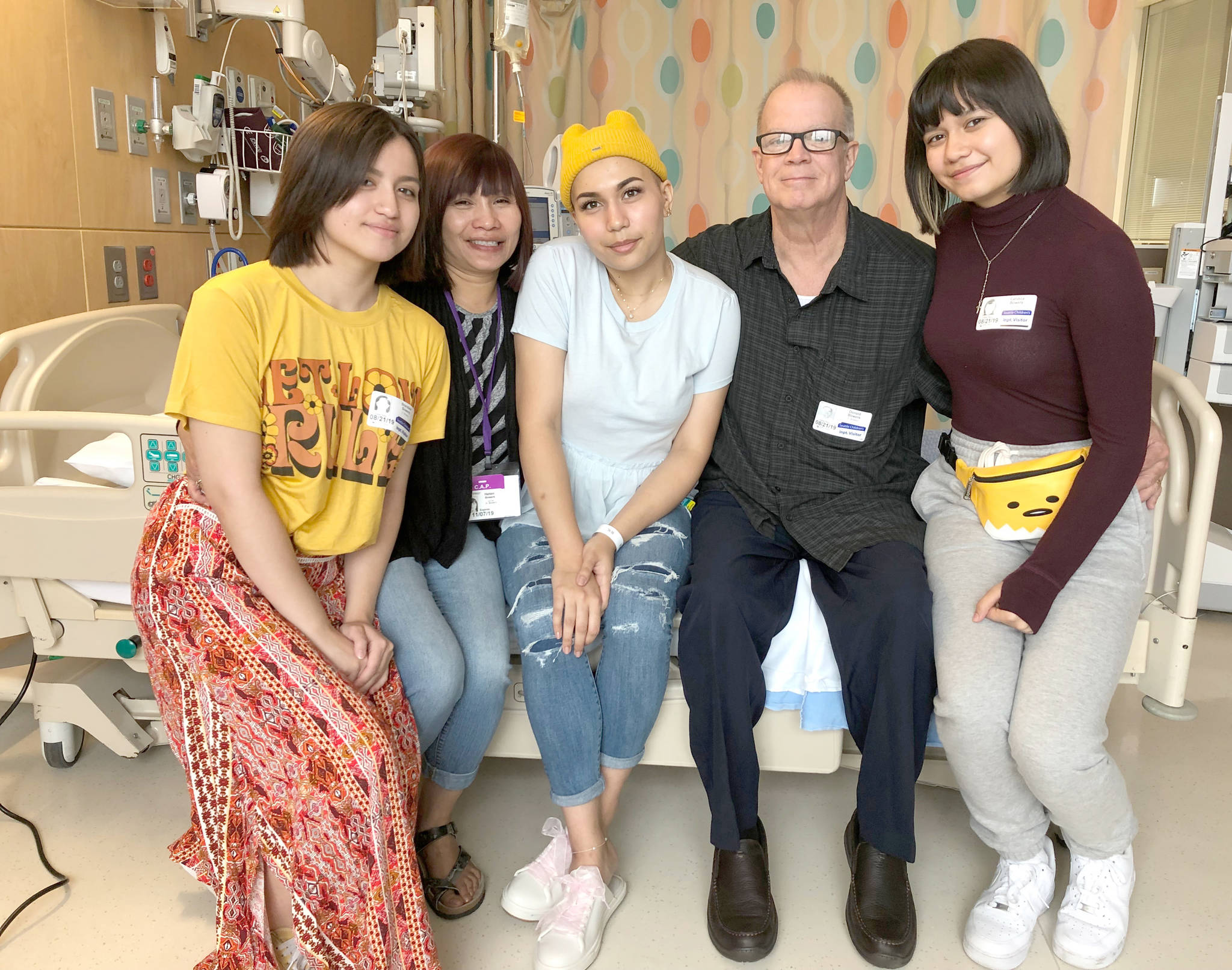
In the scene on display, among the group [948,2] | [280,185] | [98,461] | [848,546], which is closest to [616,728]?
[848,546]

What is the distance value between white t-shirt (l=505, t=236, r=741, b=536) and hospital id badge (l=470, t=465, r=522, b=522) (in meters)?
0.05

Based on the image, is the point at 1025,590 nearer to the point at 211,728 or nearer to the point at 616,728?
the point at 616,728

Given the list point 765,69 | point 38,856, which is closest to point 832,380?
point 38,856

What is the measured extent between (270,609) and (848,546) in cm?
95

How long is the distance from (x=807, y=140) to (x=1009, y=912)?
1.33 metres

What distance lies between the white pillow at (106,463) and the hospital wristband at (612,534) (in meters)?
0.91

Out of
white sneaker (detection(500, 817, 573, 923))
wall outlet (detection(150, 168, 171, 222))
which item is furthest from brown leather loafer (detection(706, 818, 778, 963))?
wall outlet (detection(150, 168, 171, 222))

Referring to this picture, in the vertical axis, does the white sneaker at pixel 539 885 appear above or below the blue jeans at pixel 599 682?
below

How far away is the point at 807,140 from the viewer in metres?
1.65

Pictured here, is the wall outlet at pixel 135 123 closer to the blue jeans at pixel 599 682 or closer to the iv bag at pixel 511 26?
the iv bag at pixel 511 26

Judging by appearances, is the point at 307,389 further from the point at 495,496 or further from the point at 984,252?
the point at 984,252

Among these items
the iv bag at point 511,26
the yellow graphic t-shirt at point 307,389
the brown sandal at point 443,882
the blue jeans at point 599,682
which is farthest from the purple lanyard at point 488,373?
the iv bag at point 511,26

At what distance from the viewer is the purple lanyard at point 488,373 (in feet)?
5.60

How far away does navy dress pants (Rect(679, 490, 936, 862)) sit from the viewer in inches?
58.4
